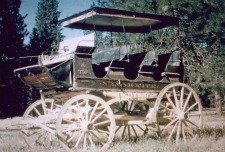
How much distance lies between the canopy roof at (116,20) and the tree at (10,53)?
21.4 metres

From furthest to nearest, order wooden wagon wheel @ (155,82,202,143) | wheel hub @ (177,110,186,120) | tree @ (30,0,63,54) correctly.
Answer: tree @ (30,0,63,54) < wheel hub @ (177,110,186,120) < wooden wagon wheel @ (155,82,202,143)

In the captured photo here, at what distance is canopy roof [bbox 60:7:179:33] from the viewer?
8.39 m

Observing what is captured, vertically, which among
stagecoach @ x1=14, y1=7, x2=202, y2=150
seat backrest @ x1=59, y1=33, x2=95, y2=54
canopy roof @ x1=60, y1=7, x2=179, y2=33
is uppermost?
canopy roof @ x1=60, y1=7, x2=179, y2=33

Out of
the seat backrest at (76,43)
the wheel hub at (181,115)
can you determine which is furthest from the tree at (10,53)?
the wheel hub at (181,115)

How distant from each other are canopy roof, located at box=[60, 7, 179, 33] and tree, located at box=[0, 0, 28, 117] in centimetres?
2140

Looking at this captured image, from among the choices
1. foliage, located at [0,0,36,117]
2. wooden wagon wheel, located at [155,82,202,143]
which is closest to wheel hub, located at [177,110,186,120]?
wooden wagon wheel, located at [155,82,202,143]

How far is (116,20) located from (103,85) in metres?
2.22

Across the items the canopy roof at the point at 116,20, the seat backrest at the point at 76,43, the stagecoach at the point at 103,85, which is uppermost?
the canopy roof at the point at 116,20

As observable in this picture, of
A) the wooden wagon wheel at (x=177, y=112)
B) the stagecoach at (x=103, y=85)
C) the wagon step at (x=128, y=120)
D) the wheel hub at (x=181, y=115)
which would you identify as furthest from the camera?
the wheel hub at (x=181, y=115)

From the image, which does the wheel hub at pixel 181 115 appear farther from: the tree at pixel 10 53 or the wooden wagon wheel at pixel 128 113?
the tree at pixel 10 53

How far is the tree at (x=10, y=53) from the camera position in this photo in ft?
101

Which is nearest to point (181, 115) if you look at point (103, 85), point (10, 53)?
point (103, 85)

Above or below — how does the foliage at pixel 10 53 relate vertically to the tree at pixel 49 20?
below

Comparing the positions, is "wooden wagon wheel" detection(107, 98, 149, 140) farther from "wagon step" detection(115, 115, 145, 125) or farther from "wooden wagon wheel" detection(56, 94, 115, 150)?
"wooden wagon wheel" detection(56, 94, 115, 150)
